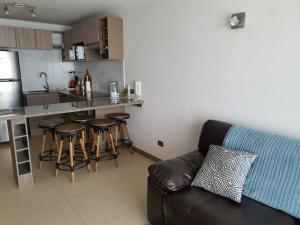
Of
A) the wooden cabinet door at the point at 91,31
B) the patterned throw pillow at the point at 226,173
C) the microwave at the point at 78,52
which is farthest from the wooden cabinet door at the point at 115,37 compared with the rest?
the patterned throw pillow at the point at 226,173

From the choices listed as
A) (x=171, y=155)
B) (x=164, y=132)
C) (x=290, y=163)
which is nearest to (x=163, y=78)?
(x=164, y=132)

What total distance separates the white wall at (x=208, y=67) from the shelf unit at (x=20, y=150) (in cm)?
170

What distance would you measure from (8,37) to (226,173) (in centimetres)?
464

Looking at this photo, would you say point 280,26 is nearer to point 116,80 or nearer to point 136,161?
point 136,161

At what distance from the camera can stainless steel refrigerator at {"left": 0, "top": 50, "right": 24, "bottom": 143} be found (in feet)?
14.0

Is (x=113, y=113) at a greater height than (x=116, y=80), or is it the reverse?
(x=116, y=80)

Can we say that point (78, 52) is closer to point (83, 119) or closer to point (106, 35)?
point (106, 35)

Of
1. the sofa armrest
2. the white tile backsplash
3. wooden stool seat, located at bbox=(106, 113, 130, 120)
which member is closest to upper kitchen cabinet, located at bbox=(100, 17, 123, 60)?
wooden stool seat, located at bbox=(106, 113, 130, 120)

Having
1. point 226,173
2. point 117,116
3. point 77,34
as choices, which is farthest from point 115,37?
point 226,173

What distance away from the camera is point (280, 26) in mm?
Result: 1946

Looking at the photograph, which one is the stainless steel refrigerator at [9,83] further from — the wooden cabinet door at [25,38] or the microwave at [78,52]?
the microwave at [78,52]

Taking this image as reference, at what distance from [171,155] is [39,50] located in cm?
391

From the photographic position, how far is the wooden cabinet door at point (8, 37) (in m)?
4.36

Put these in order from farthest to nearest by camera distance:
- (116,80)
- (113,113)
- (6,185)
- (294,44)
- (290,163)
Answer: (116,80) < (113,113) < (6,185) < (294,44) < (290,163)
